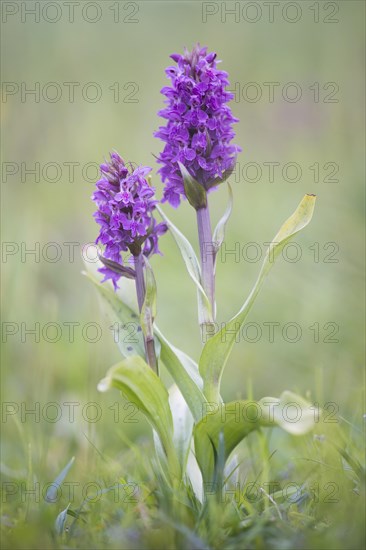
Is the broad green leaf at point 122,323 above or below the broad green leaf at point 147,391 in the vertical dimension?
above

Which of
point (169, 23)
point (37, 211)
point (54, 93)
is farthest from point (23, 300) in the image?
point (169, 23)

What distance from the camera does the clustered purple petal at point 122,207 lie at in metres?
2.08

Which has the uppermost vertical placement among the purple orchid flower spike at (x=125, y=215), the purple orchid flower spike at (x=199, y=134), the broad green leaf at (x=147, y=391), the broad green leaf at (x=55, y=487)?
the purple orchid flower spike at (x=199, y=134)

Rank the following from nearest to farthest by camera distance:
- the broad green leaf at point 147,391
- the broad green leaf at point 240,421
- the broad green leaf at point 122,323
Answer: the broad green leaf at point 240,421 → the broad green leaf at point 147,391 → the broad green leaf at point 122,323

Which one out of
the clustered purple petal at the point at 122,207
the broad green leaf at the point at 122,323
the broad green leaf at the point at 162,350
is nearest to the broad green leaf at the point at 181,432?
the broad green leaf at the point at 162,350

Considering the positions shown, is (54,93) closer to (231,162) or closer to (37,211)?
(37,211)

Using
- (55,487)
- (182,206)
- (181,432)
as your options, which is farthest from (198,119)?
(182,206)

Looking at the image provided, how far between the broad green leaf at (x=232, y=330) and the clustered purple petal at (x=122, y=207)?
0.42 m

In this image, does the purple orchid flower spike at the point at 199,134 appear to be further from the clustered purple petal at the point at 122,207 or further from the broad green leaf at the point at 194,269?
the clustered purple petal at the point at 122,207

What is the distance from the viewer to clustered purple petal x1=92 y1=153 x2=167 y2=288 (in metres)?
2.08

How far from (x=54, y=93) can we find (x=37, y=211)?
5.39 ft

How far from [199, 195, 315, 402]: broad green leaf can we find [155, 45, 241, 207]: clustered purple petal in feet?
0.99

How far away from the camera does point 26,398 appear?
3732 mm

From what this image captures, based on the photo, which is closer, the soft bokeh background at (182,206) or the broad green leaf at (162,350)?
the broad green leaf at (162,350)
